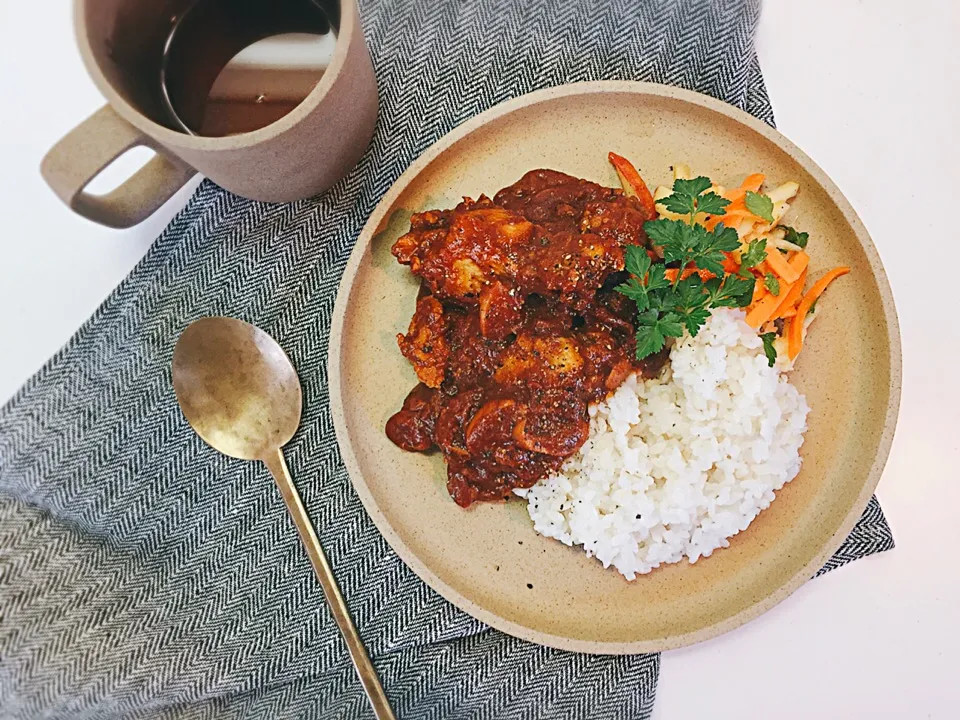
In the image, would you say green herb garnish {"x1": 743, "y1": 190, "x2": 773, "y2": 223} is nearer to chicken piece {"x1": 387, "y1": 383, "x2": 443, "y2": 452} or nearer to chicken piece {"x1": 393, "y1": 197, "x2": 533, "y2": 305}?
chicken piece {"x1": 393, "y1": 197, "x2": 533, "y2": 305}

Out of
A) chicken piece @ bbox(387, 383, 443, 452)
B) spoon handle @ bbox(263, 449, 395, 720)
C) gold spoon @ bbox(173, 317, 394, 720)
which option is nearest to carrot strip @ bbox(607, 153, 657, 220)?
chicken piece @ bbox(387, 383, 443, 452)

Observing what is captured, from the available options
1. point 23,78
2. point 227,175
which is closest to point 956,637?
point 227,175

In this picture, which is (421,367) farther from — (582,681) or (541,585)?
(582,681)

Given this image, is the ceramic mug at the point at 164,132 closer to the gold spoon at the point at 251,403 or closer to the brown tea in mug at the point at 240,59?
the brown tea in mug at the point at 240,59

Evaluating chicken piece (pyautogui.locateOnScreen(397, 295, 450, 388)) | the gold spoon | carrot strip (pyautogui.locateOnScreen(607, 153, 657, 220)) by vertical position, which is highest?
carrot strip (pyautogui.locateOnScreen(607, 153, 657, 220))

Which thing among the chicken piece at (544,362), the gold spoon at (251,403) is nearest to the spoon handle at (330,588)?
the gold spoon at (251,403)

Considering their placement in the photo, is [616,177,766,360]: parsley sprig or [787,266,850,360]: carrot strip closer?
[616,177,766,360]: parsley sprig
